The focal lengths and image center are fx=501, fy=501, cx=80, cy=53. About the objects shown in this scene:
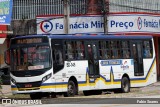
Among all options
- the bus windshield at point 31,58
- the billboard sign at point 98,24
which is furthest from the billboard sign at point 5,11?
the billboard sign at point 98,24

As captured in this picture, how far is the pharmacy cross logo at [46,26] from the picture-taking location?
38.8m

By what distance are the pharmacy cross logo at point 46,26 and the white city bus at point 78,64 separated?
10.8 meters

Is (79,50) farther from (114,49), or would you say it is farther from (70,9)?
(70,9)

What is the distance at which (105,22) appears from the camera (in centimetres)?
3756

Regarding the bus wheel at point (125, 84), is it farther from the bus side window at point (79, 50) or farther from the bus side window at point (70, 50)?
the bus side window at point (70, 50)

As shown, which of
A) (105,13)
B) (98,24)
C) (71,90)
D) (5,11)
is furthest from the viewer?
(98,24)

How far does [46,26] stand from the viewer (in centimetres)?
3897

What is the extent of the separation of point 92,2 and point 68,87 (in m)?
15.9

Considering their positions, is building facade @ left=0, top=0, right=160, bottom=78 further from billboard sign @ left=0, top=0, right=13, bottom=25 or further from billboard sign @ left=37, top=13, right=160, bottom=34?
billboard sign @ left=0, top=0, right=13, bottom=25

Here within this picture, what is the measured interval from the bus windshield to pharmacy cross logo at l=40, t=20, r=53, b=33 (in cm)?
1456

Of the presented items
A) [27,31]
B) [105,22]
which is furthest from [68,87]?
[27,31]

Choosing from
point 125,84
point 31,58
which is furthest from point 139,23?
point 31,58

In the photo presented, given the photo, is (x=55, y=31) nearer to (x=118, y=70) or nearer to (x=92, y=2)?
(x=92, y=2)

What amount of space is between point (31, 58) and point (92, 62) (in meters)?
3.90
